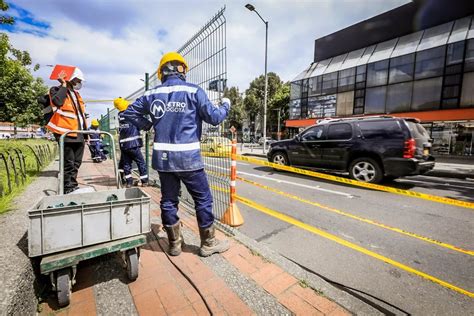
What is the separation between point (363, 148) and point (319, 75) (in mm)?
19846

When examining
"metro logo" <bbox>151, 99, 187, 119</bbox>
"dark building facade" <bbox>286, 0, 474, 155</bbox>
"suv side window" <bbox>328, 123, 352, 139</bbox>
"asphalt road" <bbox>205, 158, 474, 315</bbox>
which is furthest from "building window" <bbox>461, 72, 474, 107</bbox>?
"metro logo" <bbox>151, 99, 187, 119</bbox>

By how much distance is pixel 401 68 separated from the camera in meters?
18.0

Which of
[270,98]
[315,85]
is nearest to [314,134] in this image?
[315,85]

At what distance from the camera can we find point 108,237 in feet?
6.23

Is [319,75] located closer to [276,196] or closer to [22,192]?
[276,196]

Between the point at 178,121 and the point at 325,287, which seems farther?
the point at 178,121

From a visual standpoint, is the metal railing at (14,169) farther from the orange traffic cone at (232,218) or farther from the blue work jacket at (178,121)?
the orange traffic cone at (232,218)

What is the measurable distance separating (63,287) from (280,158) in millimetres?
7716

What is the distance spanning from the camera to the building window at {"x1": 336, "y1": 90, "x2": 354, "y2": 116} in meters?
21.2

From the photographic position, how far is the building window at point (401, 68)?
17500mm

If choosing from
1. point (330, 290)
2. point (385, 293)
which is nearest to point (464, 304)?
point (385, 293)

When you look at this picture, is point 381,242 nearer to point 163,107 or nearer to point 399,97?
point 163,107

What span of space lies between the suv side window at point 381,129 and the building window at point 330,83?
17821 millimetres

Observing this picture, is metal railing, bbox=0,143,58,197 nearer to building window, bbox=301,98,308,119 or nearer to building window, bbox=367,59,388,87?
building window, bbox=367,59,388,87
